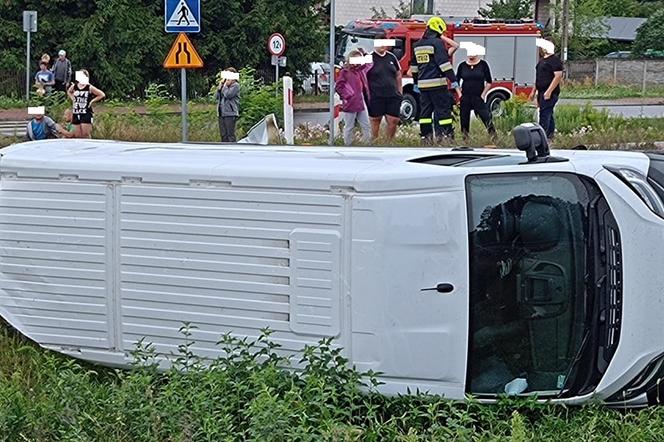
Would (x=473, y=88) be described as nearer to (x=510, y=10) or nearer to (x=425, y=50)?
(x=425, y=50)

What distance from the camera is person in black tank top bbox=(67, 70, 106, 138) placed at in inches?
695

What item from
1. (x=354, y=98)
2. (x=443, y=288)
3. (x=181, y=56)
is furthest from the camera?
(x=354, y=98)

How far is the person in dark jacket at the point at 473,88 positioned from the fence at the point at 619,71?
36.0m

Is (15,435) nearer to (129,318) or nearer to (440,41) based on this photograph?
(129,318)

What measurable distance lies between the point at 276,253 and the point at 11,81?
37010 mm

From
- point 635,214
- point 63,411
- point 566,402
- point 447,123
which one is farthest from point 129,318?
point 447,123

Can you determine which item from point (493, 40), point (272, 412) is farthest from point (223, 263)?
point (493, 40)

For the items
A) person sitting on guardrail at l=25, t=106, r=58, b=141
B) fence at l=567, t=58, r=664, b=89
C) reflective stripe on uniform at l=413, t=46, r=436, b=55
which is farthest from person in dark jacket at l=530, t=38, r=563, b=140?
fence at l=567, t=58, r=664, b=89

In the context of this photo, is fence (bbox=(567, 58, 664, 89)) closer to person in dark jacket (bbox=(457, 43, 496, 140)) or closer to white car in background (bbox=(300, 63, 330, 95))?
white car in background (bbox=(300, 63, 330, 95))

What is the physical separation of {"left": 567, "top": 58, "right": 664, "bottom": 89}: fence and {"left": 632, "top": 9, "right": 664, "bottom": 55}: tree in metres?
11.1

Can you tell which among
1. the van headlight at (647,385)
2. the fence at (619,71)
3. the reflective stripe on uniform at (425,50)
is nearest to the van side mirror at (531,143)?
the van headlight at (647,385)

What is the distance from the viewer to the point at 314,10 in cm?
4456

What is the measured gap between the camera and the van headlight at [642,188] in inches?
217

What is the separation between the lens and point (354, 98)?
16.0 metres
